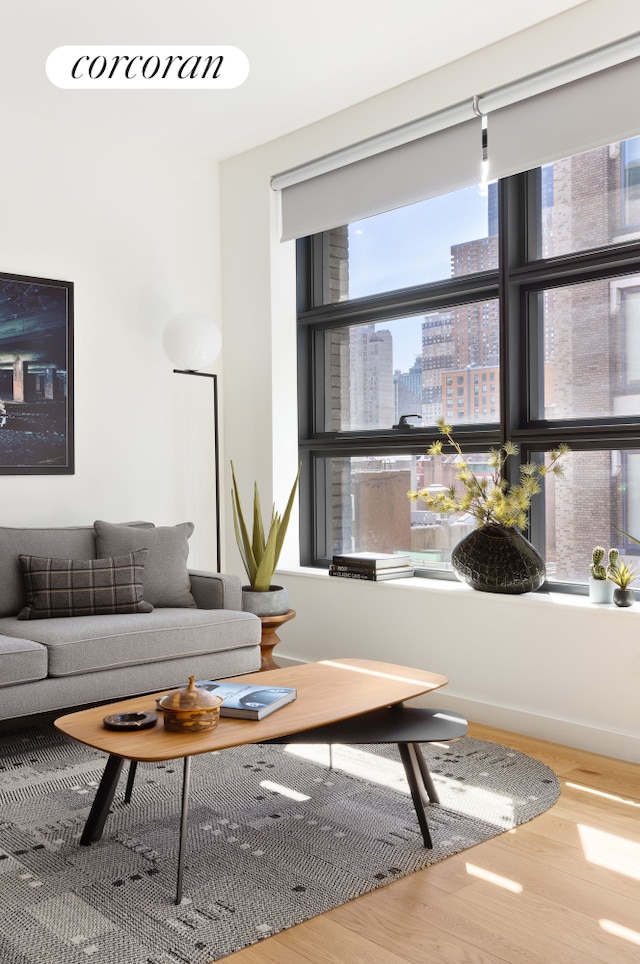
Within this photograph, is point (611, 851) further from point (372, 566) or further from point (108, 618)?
point (108, 618)

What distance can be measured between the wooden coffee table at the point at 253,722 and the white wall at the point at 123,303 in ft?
5.95

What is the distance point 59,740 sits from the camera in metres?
3.29

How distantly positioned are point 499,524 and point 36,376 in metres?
2.23

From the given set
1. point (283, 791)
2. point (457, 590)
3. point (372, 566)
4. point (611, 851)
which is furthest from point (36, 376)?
point (611, 851)

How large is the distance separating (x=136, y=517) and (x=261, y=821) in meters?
2.20

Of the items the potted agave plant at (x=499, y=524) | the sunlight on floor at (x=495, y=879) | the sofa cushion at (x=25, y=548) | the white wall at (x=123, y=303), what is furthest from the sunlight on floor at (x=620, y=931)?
the white wall at (x=123, y=303)

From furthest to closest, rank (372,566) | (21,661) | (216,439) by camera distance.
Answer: (216,439)
(372,566)
(21,661)

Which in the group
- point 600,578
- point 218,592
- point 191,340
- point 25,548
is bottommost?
point 218,592

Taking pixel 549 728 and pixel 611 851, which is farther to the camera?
pixel 549 728

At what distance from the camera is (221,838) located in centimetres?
237

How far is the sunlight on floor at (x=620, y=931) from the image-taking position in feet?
6.15

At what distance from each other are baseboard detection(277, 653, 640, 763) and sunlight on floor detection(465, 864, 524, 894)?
3.46ft

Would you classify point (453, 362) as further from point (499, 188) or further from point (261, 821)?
point (261, 821)

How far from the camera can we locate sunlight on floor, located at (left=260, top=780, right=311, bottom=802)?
2688 mm
